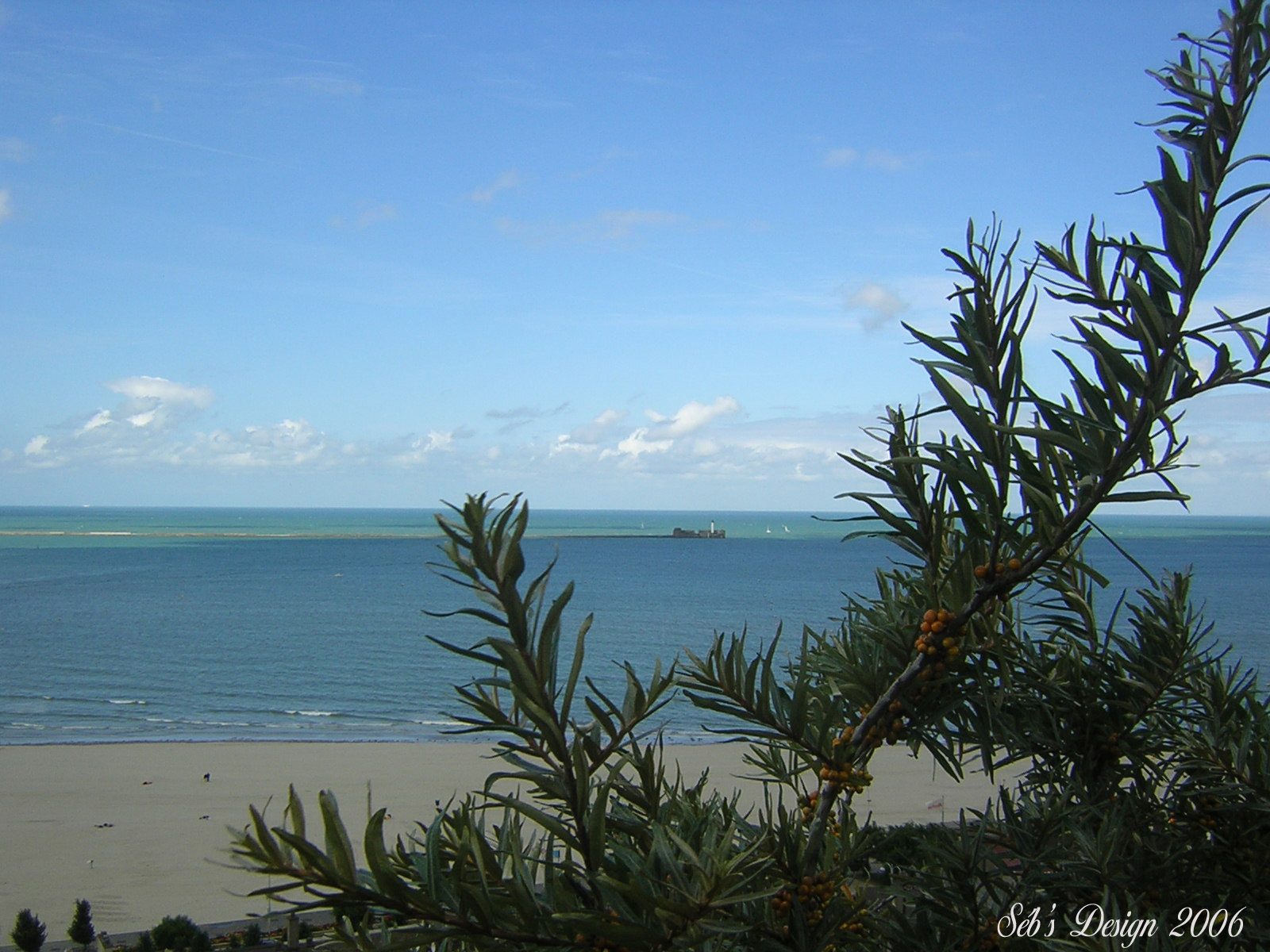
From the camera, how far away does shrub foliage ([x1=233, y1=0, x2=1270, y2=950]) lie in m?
1.21

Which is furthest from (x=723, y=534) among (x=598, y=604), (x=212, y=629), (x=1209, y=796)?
(x=1209, y=796)

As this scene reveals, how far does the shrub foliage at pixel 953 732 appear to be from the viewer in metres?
1.21

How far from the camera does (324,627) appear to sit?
53875 mm

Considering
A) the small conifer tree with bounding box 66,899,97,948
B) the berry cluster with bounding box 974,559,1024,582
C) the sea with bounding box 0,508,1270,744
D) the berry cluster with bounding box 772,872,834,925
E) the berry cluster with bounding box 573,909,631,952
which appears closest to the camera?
the berry cluster with bounding box 573,909,631,952

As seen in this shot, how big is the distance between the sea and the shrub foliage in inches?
8.9

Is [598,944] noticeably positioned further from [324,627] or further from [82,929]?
[324,627]

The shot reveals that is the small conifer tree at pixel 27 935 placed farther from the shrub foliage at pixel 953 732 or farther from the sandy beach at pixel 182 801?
the shrub foliage at pixel 953 732

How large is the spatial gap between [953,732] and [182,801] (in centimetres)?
2360

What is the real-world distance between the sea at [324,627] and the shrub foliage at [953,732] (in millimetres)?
226

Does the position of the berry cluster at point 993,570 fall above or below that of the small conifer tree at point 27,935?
above

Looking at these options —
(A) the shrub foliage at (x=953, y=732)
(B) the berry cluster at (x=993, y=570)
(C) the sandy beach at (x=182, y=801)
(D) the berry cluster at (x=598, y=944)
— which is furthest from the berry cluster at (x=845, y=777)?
(C) the sandy beach at (x=182, y=801)

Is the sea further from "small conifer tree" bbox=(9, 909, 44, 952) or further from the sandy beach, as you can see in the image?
"small conifer tree" bbox=(9, 909, 44, 952)

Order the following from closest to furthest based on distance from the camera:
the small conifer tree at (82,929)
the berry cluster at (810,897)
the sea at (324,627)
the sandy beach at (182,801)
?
the berry cluster at (810,897) < the small conifer tree at (82,929) < the sandy beach at (182,801) < the sea at (324,627)

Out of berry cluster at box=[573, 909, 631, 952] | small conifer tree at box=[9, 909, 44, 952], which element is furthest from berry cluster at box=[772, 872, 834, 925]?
small conifer tree at box=[9, 909, 44, 952]
